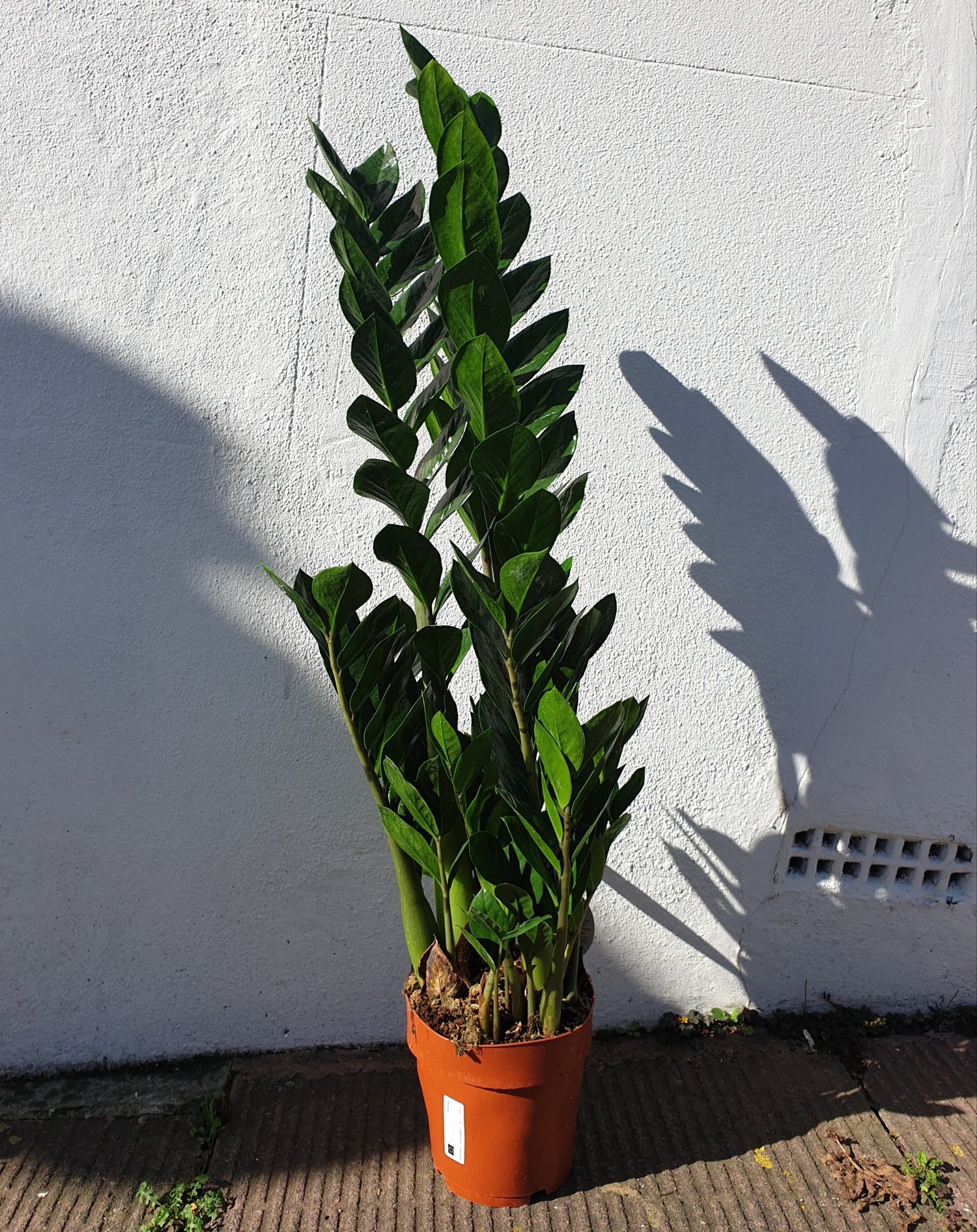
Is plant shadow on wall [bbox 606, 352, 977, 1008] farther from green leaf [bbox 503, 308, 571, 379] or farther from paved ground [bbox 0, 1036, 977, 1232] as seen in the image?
green leaf [bbox 503, 308, 571, 379]

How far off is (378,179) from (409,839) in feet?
3.93

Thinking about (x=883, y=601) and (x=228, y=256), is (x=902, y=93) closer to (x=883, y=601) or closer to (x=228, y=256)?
(x=883, y=601)

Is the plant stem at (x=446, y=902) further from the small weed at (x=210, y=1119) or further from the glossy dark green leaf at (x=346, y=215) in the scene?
the glossy dark green leaf at (x=346, y=215)

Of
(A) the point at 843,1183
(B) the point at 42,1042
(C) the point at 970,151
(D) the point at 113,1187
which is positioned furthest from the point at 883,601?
(B) the point at 42,1042

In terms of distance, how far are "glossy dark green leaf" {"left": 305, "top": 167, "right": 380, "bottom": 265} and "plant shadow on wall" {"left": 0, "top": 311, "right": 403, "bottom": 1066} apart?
624 millimetres

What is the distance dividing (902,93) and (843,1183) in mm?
2358

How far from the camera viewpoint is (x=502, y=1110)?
1.74 metres

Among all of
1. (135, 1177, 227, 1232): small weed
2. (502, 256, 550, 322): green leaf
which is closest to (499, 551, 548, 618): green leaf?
(502, 256, 550, 322): green leaf

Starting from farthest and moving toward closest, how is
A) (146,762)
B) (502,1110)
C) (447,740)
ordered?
(146,762)
(502,1110)
(447,740)

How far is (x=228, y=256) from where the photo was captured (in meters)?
1.96

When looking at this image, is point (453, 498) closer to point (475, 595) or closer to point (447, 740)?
point (475, 595)

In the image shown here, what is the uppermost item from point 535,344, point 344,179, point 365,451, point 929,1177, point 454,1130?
point 344,179

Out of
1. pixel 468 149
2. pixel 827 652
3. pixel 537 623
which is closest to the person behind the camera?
pixel 468 149

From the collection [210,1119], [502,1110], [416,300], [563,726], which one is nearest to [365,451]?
[416,300]
